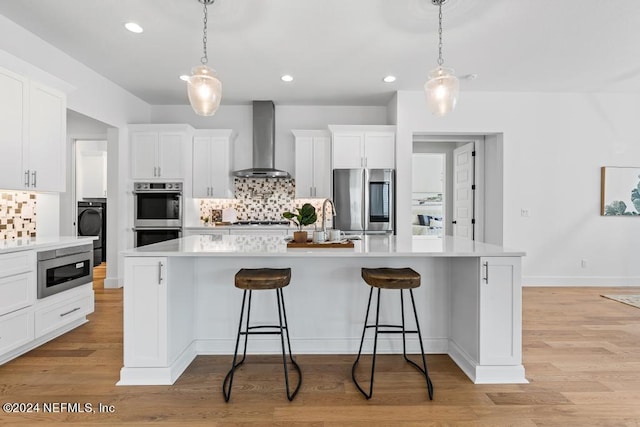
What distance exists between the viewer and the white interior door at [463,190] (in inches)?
222

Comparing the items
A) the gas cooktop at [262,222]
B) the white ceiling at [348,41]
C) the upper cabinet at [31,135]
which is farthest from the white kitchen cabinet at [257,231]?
the upper cabinet at [31,135]

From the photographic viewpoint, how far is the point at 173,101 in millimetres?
5355

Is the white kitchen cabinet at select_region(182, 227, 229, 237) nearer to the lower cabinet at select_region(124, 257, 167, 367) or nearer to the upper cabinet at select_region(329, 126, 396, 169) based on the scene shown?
the upper cabinet at select_region(329, 126, 396, 169)

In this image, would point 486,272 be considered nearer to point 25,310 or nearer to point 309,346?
point 309,346

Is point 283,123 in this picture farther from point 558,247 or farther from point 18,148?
point 558,247

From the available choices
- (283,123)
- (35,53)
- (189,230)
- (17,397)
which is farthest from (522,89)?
(17,397)

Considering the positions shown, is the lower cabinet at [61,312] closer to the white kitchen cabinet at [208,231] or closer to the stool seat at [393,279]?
the white kitchen cabinet at [208,231]

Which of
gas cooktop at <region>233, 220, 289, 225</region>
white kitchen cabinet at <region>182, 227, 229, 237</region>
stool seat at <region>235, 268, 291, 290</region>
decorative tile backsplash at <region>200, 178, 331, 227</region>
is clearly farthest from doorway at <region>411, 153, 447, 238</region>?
stool seat at <region>235, 268, 291, 290</region>

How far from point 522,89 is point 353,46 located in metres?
2.81

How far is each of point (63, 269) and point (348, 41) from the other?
3.39 meters

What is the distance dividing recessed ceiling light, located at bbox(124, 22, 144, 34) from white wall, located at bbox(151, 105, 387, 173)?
2.35 meters

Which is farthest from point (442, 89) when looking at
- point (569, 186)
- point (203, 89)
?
point (569, 186)

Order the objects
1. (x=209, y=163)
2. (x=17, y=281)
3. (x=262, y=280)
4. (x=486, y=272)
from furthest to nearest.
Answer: (x=209, y=163), (x=17, y=281), (x=486, y=272), (x=262, y=280)

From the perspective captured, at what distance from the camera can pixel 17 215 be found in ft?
10.8
